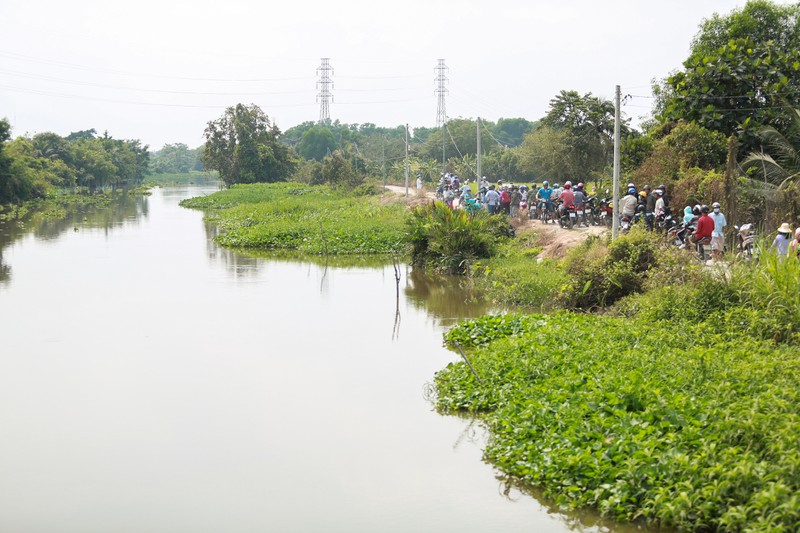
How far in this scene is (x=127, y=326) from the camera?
17016mm

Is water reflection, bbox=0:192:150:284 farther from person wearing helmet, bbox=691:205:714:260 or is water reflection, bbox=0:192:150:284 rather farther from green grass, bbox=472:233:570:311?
person wearing helmet, bbox=691:205:714:260

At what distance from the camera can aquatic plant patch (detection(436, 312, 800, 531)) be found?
714 centimetres

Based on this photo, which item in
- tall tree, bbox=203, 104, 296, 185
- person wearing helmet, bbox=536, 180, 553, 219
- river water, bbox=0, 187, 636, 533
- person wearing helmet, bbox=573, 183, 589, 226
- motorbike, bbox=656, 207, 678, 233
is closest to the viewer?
river water, bbox=0, 187, 636, 533

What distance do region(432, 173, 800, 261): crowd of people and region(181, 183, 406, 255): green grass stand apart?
9.72ft

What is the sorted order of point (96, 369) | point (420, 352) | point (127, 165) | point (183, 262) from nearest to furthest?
point (96, 369) → point (420, 352) → point (183, 262) → point (127, 165)

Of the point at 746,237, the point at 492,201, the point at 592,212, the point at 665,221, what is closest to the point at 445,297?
the point at 665,221

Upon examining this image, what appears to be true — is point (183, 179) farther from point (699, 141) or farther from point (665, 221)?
point (665, 221)

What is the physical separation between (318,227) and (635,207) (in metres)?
14.8

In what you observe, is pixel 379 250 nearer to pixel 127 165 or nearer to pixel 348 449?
pixel 348 449

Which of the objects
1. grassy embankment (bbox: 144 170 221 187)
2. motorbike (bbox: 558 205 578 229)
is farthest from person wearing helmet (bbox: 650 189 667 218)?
grassy embankment (bbox: 144 170 221 187)

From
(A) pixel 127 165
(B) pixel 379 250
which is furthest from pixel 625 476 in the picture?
(A) pixel 127 165

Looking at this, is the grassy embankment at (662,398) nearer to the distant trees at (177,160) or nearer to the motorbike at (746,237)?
the motorbike at (746,237)

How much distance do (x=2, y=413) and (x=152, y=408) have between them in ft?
6.48

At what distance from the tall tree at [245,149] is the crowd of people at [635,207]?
42.9 metres
